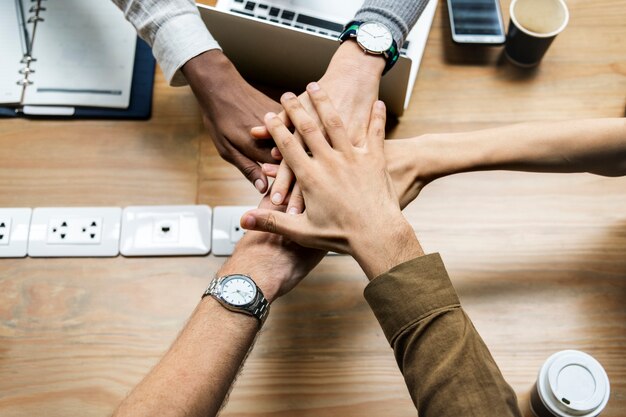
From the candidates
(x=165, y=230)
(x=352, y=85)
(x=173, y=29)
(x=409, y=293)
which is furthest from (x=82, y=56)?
(x=409, y=293)

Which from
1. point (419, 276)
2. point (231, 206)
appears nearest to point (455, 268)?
point (419, 276)

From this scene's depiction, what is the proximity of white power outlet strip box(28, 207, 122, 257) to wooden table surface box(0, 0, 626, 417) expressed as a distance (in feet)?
0.05

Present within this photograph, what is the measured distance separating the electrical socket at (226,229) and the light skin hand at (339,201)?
0.16m

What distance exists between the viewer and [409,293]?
70 cm

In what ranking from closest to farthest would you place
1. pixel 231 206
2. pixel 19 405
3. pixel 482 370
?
pixel 482 370, pixel 19 405, pixel 231 206

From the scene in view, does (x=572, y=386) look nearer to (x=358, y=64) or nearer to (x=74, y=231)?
(x=358, y=64)

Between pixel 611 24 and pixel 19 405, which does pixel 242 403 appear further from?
pixel 611 24

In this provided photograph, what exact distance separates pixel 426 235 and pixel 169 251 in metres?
0.41

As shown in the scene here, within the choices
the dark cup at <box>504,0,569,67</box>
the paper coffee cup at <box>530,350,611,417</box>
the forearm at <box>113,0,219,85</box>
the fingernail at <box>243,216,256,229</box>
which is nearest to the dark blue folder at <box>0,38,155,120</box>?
the forearm at <box>113,0,219,85</box>

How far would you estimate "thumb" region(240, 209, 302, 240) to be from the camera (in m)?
0.77

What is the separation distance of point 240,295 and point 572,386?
446mm

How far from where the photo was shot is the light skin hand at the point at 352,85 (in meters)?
0.88

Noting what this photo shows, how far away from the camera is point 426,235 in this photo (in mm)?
934

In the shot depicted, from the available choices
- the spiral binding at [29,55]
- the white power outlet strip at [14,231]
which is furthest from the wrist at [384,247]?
the spiral binding at [29,55]
